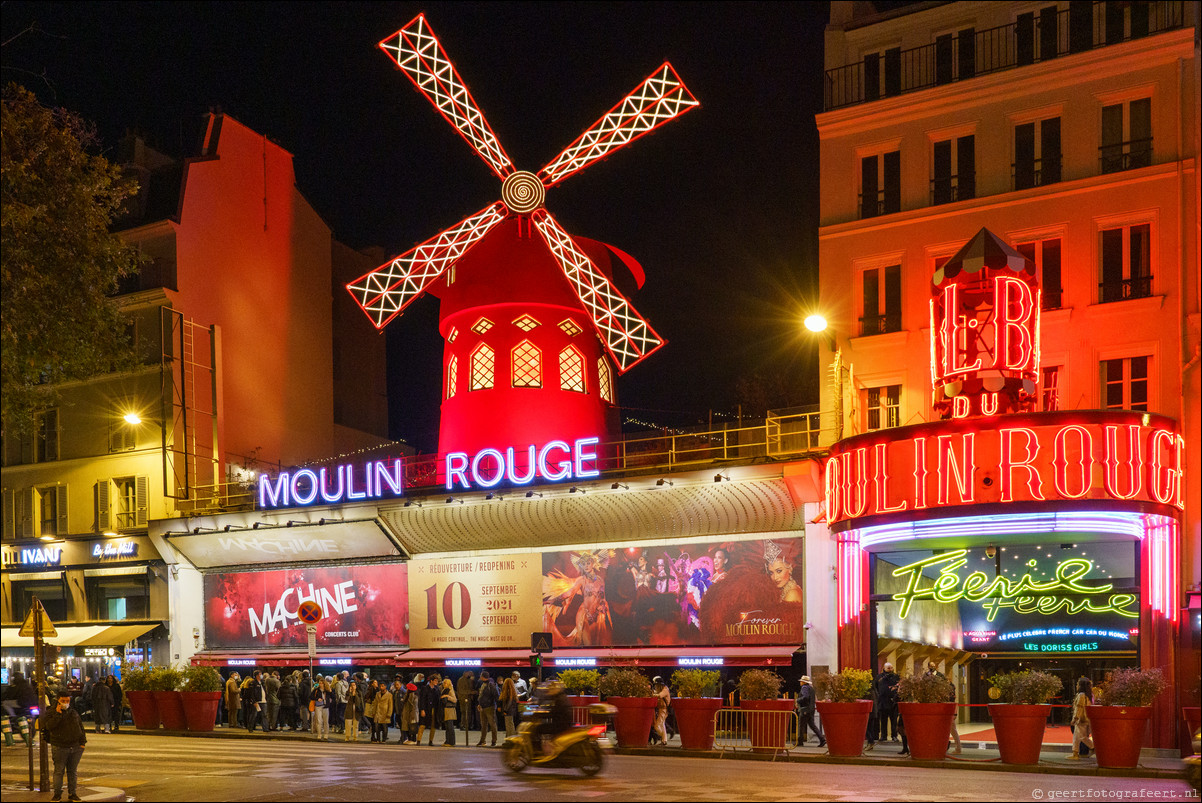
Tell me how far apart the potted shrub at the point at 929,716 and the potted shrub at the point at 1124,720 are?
2.10 metres

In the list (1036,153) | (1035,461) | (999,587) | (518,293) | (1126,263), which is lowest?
(999,587)

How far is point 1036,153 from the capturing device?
2372 cm

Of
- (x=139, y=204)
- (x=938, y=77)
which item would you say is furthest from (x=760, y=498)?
(x=139, y=204)

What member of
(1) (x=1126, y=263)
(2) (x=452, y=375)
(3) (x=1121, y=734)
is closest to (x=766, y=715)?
(3) (x=1121, y=734)

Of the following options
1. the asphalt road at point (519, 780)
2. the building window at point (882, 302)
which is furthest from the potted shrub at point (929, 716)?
the building window at point (882, 302)

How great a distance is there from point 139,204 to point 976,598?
26.0 meters

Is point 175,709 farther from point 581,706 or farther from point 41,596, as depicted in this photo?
point 41,596

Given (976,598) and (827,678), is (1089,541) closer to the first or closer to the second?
(976,598)

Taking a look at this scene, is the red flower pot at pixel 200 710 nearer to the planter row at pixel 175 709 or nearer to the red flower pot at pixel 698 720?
the planter row at pixel 175 709

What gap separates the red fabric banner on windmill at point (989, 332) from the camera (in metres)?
21.2

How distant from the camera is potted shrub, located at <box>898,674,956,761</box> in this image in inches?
741

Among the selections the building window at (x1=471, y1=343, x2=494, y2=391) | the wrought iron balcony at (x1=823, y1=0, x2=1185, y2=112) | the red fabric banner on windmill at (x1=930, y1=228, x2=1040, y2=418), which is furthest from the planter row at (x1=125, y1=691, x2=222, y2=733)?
the wrought iron balcony at (x1=823, y1=0, x2=1185, y2=112)

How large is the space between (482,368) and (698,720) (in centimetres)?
1254

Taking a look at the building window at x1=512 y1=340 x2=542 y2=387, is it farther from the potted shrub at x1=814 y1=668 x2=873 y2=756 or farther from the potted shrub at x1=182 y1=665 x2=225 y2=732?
the potted shrub at x1=814 y1=668 x2=873 y2=756
